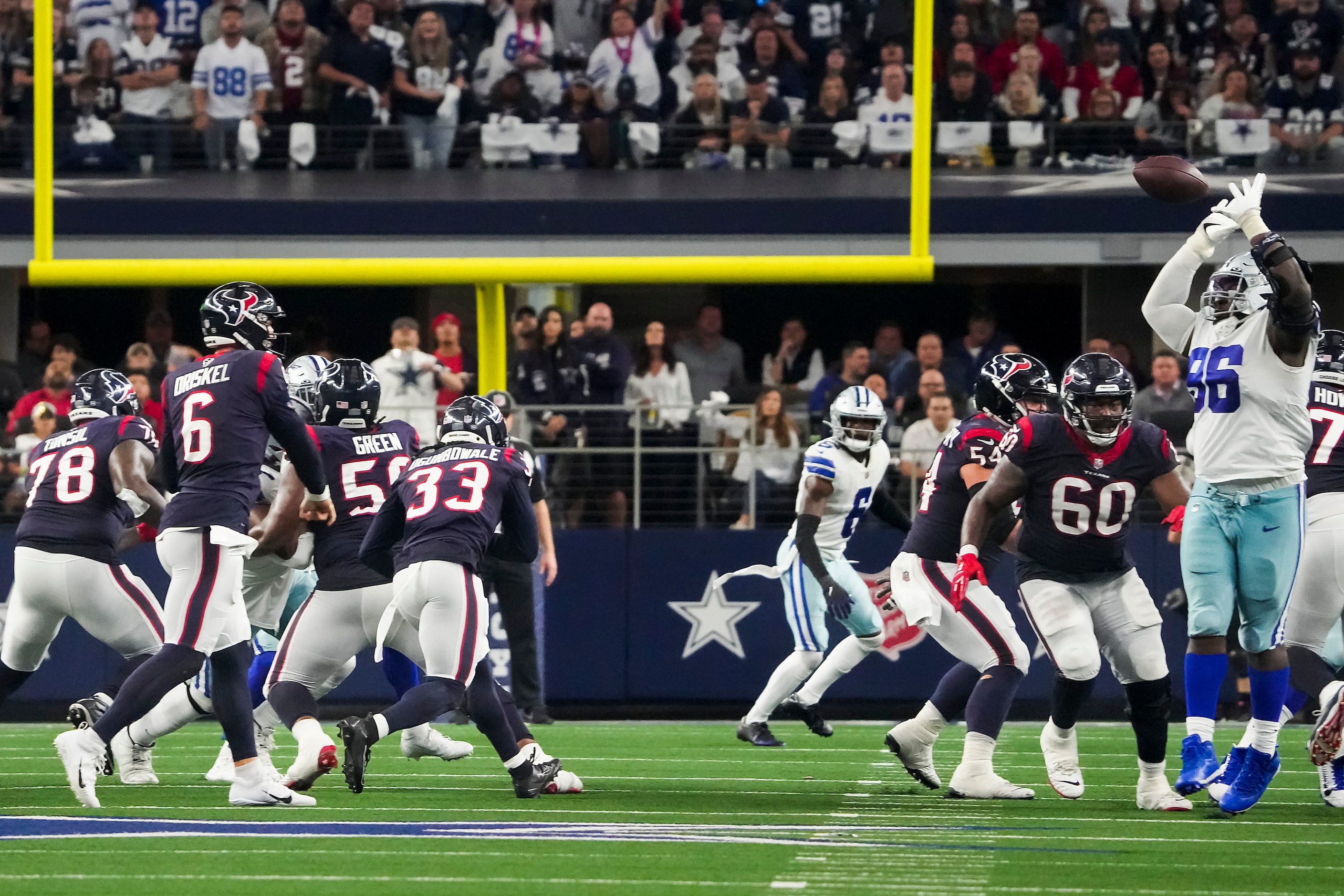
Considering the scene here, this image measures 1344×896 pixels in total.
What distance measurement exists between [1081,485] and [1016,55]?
9.07 metres

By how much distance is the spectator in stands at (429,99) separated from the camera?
1495 centimetres

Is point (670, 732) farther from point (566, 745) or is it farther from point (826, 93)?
point (826, 93)

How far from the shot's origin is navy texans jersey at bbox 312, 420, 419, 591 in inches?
285

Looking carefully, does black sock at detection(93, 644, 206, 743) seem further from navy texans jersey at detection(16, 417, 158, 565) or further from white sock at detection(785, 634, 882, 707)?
white sock at detection(785, 634, 882, 707)

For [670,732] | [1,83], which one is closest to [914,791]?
[670,732]

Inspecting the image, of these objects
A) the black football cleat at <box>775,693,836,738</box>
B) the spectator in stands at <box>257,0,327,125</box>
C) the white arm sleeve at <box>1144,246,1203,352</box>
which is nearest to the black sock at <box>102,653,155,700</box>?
the black football cleat at <box>775,693,836,738</box>

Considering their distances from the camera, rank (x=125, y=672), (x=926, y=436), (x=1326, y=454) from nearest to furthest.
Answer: (x=1326, y=454), (x=125, y=672), (x=926, y=436)

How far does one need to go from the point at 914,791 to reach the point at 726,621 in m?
4.73

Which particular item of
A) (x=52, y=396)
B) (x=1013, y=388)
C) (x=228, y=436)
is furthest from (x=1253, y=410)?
(x=52, y=396)

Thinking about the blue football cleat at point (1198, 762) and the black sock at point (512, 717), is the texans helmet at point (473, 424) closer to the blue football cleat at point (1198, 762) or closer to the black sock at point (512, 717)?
the black sock at point (512, 717)

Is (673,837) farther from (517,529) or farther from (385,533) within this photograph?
(385,533)

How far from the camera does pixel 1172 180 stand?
7.64 meters

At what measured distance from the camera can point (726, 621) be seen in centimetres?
1222

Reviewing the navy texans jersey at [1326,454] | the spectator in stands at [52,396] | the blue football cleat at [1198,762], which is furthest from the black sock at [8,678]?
the spectator in stands at [52,396]
